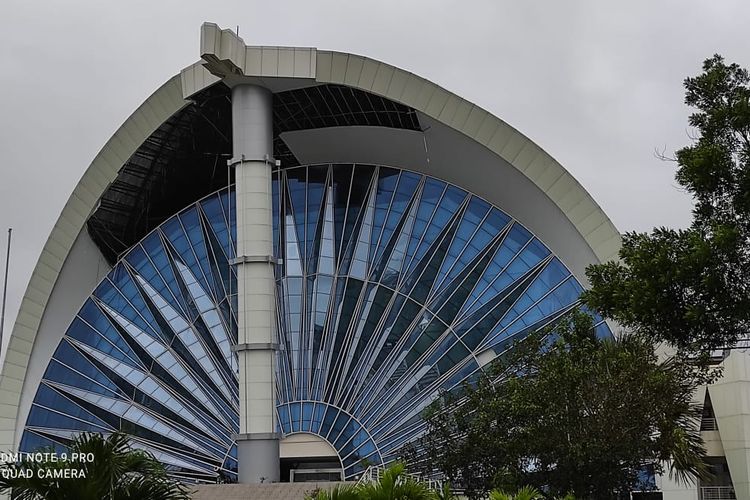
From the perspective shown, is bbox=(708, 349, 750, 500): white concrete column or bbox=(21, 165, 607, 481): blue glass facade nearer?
bbox=(708, 349, 750, 500): white concrete column

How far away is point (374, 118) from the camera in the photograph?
1613 inches

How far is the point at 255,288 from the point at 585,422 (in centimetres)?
1408

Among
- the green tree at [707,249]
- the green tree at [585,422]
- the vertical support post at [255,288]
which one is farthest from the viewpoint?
the vertical support post at [255,288]

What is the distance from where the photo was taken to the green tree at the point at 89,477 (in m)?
12.6

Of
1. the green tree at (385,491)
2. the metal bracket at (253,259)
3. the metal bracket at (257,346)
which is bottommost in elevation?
the green tree at (385,491)

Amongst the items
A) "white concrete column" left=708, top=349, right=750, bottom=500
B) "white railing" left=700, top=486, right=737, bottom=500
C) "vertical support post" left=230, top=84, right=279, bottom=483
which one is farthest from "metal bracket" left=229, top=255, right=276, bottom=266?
"white railing" left=700, top=486, right=737, bottom=500

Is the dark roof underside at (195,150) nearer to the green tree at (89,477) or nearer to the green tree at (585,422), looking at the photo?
the green tree at (585,422)

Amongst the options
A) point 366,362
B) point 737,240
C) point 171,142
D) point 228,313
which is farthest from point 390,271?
point 737,240

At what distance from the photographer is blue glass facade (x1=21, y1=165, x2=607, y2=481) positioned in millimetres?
39781

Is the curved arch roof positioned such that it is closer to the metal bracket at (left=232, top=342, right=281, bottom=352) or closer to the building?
the building

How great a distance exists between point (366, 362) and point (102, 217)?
13443 mm

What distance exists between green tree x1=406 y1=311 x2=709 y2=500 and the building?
9698mm

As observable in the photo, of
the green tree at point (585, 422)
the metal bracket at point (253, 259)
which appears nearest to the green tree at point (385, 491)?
the green tree at point (585, 422)

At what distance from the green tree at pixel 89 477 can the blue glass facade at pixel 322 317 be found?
26067mm
